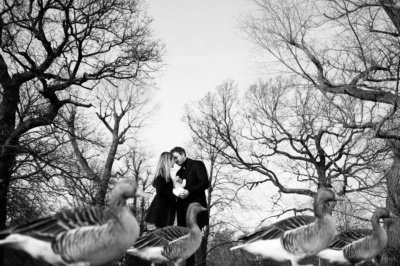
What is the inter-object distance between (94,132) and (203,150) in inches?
691

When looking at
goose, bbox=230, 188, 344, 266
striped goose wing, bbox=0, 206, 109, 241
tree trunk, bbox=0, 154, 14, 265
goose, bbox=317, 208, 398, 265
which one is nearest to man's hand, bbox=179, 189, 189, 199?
goose, bbox=230, 188, 344, 266

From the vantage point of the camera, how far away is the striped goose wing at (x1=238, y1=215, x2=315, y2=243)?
7.33 metres

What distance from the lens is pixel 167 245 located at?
793 centimetres

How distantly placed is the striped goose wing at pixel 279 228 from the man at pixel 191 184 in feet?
7.44

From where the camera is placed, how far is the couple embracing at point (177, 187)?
9.70m

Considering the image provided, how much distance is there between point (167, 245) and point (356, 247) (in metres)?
3.29

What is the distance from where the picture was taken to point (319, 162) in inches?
1228

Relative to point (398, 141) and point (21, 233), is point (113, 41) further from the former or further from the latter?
point (21, 233)

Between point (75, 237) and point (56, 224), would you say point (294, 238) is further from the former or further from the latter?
point (56, 224)

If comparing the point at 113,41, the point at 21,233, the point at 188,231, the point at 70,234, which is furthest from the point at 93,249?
the point at 113,41

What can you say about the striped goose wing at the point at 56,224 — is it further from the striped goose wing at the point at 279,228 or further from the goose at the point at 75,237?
the striped goose wing at the point at 279,228

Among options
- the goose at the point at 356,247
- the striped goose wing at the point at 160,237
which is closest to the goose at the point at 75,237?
the striped goose wing at the point at 160,237

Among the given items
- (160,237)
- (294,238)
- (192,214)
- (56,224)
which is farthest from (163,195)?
(56,224)

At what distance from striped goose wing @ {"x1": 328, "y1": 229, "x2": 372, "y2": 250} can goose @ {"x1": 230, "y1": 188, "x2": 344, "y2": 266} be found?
145 centimetres
